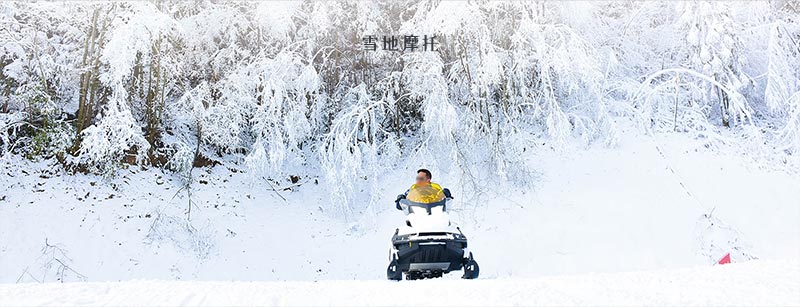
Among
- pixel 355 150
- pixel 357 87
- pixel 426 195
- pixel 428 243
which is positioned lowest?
pixel 355 150

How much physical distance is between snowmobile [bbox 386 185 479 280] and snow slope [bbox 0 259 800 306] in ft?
5.22

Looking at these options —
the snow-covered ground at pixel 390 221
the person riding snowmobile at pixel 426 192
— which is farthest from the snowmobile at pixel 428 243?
the snow-covered ground at pixel 390 221

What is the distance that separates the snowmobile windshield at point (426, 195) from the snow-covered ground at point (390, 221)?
5.76 m

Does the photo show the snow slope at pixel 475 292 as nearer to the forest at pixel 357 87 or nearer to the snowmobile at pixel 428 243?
the snowmobile at pixel 428 243

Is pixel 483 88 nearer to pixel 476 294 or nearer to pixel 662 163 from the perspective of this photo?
pixel 662 163

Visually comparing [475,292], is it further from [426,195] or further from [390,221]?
[390,221]

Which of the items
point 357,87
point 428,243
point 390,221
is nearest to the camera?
point 428,243

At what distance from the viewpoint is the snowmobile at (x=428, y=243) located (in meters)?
5.86

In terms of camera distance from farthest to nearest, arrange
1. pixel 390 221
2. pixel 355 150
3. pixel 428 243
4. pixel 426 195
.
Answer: pixel 390 221 < pixel 355 150 < pixel 426 195 < pixel 428 243

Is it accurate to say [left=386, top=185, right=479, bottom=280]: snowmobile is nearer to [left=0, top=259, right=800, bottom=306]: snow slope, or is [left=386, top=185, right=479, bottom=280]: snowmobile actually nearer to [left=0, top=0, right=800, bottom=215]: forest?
[left=0, top=259, right=800, bottom=306]: snow slope

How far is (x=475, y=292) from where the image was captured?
3760mm

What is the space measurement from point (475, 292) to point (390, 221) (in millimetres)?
11113

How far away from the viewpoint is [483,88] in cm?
1419

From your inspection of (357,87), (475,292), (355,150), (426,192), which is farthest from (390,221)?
(475,292)
